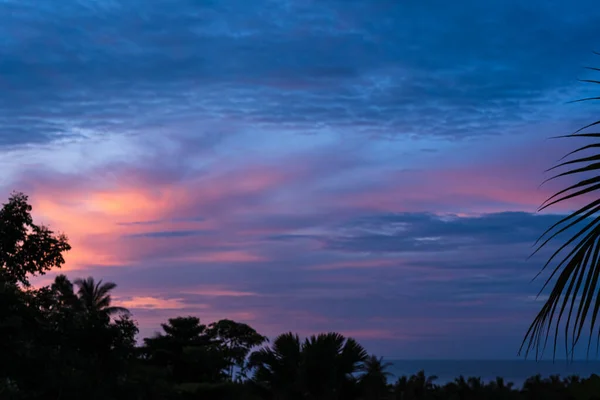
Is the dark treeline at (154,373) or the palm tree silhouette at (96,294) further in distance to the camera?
the palm tree silhouette at (96,294)

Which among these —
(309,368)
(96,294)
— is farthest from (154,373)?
(96,294)

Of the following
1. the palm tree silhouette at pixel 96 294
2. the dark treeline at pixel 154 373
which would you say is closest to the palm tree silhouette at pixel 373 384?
the dark treeline at pixel 154 373

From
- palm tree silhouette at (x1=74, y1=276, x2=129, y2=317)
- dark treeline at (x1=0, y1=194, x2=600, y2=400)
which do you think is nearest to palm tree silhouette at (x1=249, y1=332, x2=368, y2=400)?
dark treeline at (x1=0, y1=194, x2=600, y2=400)

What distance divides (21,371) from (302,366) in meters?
7.41

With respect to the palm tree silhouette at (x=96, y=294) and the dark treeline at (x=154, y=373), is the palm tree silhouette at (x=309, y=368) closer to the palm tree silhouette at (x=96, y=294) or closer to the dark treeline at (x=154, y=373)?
the dark treeline at (x=154, y=373)

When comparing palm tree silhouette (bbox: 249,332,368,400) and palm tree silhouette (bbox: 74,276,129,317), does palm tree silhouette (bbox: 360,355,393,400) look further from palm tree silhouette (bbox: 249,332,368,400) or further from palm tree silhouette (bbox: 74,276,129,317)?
palm tree silhouette (bbox: 74,276,129,317)

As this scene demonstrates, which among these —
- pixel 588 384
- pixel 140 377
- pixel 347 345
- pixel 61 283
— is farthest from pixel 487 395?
pixel 61 283

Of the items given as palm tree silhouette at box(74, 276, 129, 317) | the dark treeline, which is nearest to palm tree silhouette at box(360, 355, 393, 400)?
the dark treeline

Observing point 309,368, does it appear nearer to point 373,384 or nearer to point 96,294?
point 373,384

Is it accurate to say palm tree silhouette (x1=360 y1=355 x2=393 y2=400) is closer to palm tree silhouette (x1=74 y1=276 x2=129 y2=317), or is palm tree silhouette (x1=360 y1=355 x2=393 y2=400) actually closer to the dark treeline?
the dark treeline

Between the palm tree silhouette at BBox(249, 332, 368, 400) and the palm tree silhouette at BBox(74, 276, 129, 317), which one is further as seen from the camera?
the palm tree silhouette at BBox(74, 276, 129, 317)

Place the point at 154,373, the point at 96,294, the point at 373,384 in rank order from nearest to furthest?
the point at 373,384, the point at 154,373, the point at 96,294

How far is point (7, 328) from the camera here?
18719mm

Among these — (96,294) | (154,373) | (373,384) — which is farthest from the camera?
(96,294)
